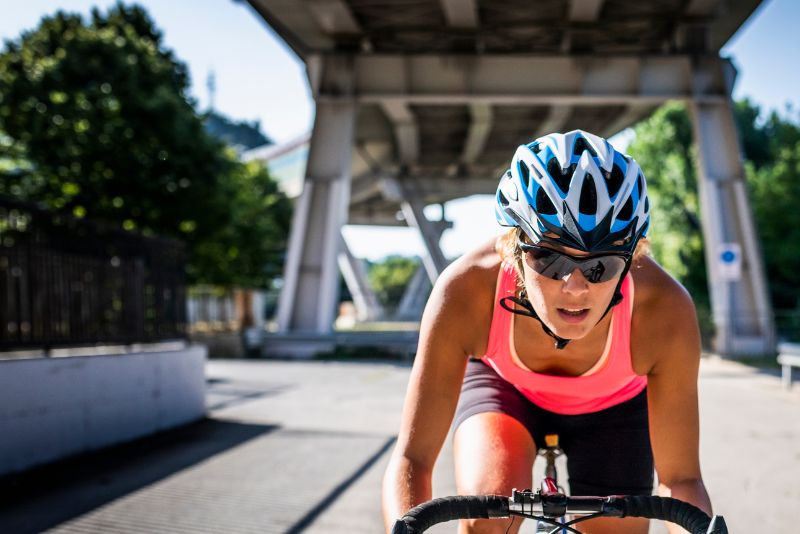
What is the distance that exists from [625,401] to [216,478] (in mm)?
4334

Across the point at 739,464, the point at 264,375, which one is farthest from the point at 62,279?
the point at 264,375

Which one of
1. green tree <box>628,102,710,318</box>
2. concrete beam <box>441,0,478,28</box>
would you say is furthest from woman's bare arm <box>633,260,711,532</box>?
green tree <box>628,102,710,318</box>

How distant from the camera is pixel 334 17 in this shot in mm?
18828

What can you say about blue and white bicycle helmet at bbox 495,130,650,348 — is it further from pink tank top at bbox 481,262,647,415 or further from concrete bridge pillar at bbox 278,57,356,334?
concrete bridge pillar at bbox 278,57,356,334

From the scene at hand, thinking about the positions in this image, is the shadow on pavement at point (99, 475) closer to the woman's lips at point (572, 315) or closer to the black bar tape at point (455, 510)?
the black bar tape at point (455, 510)

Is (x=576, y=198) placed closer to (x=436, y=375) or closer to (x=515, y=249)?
(x=515, y=249)

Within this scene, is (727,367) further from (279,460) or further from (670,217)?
(670,217)

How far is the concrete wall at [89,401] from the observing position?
5.78 meters

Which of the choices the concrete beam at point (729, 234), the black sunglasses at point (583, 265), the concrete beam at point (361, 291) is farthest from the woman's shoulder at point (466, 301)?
the concrete beam at point (361, 291)

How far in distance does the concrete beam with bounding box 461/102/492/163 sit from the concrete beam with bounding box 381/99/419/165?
246 centimetres

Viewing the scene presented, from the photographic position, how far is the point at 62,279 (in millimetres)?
6902

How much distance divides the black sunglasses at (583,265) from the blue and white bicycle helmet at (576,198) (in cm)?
2

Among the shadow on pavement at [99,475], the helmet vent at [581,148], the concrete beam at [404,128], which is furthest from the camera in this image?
the concrete beam at [404,128]

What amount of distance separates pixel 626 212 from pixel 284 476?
4.71 meters
